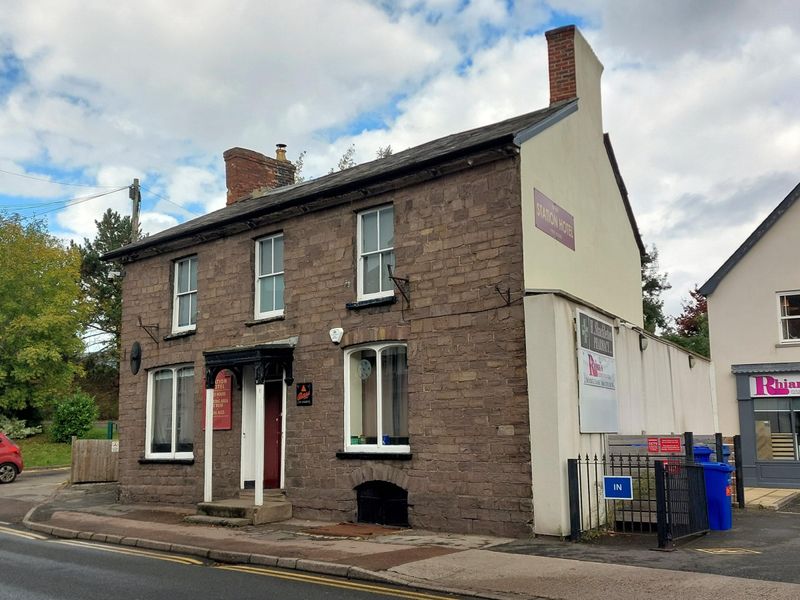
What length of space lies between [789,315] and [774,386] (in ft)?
7.07

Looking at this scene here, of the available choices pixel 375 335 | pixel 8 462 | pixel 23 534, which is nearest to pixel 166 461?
pixel 23 534

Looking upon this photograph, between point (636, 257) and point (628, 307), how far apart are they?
6.57 feet

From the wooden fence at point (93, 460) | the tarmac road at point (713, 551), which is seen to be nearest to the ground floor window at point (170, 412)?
the wooden fence at point (93, 460)

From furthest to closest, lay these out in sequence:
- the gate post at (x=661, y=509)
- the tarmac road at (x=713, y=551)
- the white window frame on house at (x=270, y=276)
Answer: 1. the white window frame on house at (x=270, y=276)
2. the gate post at (x=661, y=509)
3. the tarmac road at (x=713, y=551)

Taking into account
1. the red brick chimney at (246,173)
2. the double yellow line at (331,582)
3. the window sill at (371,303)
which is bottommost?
the double yellow line at (331,582)

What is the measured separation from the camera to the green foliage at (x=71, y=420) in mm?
34031

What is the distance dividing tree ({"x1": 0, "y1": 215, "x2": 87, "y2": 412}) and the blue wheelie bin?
31086 millimetres

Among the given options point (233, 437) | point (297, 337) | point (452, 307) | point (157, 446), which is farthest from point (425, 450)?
point (157, 446)

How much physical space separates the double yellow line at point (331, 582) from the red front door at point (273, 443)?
5.95 metres

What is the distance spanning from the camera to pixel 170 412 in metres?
18.1

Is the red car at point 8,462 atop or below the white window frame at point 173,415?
below

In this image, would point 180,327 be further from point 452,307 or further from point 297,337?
point 452,307

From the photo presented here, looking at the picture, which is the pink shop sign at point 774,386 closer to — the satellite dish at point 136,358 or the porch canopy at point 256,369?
the porch canopy at point 256,369

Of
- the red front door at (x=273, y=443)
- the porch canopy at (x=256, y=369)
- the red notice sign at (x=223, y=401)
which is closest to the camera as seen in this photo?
the porch canopy at (x=256, y=369)
